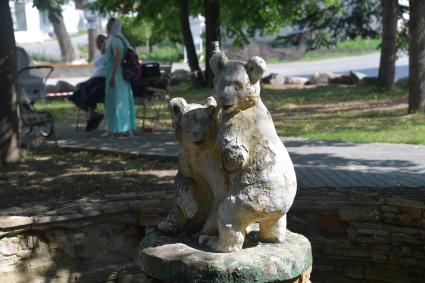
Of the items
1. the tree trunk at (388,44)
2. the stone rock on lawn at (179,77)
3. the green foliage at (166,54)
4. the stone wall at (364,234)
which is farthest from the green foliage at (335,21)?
the stone wall at (364,234)

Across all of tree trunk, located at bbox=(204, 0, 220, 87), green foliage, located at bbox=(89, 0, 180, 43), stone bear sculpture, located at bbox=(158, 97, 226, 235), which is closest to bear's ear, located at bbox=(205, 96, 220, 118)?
stone bear sculpture, located at bbox=(158, 97, 226, 235)

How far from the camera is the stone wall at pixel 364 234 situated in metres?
6.45

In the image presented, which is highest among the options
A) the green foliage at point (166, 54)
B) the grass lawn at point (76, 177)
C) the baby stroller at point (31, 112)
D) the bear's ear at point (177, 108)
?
the bear's ear at point (177, 108)

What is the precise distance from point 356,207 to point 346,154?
3575 mm

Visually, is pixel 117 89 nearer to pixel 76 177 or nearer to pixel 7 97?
pixel 7 97

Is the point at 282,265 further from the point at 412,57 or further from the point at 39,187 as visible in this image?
the point at 412,57

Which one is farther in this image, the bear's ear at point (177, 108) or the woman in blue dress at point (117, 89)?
the woman in blue dress at point (117, 89)

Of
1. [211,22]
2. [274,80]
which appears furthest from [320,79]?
[211,22]

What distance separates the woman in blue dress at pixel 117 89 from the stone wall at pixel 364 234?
19.8ft

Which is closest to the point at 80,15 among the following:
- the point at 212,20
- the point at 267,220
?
the point at 212,20

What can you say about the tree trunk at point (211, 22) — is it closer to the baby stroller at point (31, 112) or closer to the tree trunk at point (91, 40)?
the baby stroller at point (31, 112)

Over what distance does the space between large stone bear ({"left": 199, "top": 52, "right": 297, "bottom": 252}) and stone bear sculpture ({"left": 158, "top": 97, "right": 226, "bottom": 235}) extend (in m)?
0.16

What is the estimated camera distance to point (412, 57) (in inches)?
564

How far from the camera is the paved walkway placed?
807cm
